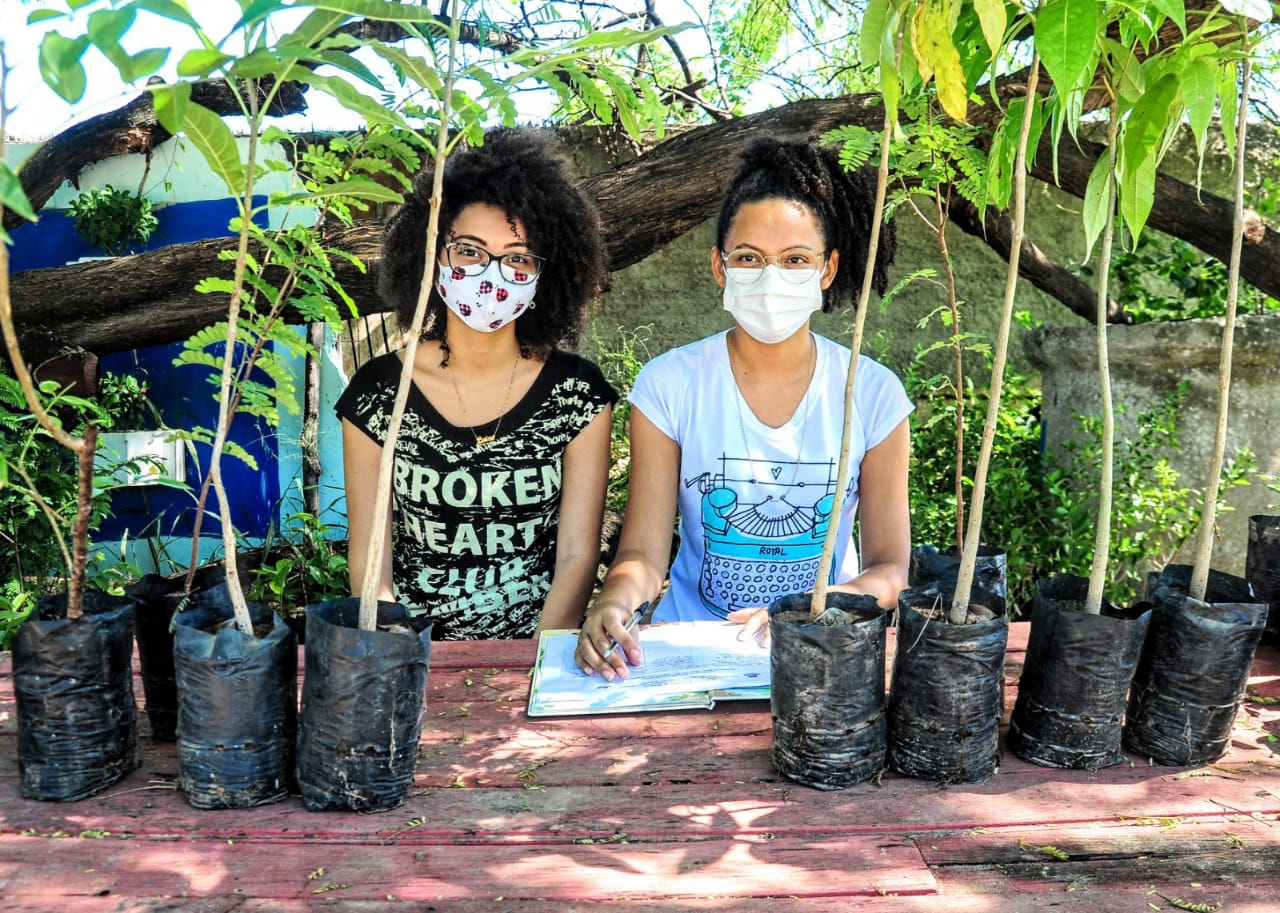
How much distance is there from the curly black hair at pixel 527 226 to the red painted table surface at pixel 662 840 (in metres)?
1.27

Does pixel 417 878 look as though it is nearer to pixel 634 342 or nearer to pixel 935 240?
pixel 634 342

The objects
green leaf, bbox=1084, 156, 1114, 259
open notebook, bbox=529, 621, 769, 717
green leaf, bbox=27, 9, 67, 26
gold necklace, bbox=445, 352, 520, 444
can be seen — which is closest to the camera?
green leaf, bbox=27, 9, 67, 26

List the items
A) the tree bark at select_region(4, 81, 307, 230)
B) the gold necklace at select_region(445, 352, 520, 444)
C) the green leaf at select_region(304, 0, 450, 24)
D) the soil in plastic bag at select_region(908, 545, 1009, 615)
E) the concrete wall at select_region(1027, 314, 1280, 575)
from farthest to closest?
the tree bark at select_region(4, 81, 307, 230)
the concrete wall at select_region(1027, 314, 1280, 575)
the gold necklace at select_region(445, 352, 520, 444)
the soil in plastic bag at select_region(908, 545, 1009, 615)
the green leaf at select_region(304, 0, 450, 24)

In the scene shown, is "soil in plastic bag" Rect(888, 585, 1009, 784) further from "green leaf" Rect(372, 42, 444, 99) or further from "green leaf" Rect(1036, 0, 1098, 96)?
"green leaf" Rect(372, 42, 444, 99)

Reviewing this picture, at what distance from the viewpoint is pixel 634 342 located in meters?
5.12

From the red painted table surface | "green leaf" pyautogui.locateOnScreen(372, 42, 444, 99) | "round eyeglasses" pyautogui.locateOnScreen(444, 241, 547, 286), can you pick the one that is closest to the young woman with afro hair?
"round eyeglasses" pyautogui.locateOnScreen(444, 241, 547, 286)

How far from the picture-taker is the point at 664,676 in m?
1.70

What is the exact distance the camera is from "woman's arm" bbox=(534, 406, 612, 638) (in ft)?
7.63

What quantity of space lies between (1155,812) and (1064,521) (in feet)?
8.61

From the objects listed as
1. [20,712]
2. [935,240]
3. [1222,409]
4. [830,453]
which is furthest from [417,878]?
[935,240]

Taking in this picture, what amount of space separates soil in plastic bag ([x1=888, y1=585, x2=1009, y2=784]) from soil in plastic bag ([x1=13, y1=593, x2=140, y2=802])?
3.40 feet

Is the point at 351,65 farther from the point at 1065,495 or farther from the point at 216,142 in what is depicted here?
the point at 1065,495

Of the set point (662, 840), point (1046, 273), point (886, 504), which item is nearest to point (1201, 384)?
point (1046, 273)

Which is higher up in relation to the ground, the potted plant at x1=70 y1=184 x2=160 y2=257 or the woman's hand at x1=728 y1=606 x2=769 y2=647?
the potted plant at x1=70 y1=184 x2=160 y2=257
